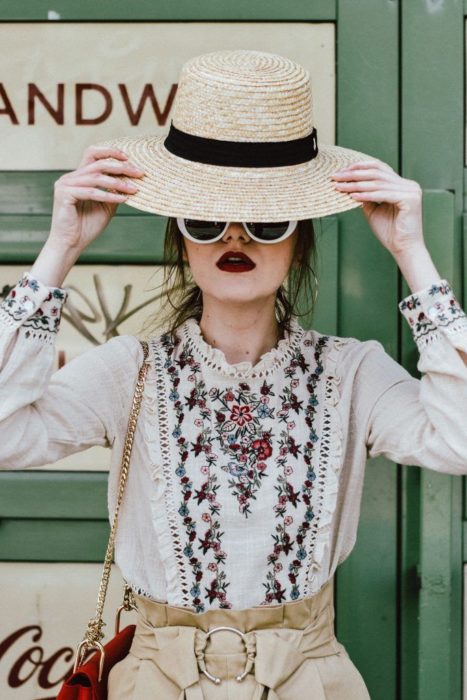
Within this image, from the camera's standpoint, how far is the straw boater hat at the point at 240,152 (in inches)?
68.1

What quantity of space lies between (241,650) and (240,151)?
0.84 metres

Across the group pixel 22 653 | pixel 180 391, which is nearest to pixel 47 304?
pixel 180 391

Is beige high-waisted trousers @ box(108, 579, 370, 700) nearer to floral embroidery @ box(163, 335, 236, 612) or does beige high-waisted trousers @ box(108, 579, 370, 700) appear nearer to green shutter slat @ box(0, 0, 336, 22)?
floral embroidery @ box(163, 335, 236, 612)

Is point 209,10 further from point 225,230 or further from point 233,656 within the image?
point 233,656

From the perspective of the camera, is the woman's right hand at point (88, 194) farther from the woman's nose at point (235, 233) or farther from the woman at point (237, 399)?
the woman's nose at point (235, 233)

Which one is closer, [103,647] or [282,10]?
[103,647]

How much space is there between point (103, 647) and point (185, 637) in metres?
0.21

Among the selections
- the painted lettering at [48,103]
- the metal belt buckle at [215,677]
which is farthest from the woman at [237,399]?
the painted lettering at [48,103]

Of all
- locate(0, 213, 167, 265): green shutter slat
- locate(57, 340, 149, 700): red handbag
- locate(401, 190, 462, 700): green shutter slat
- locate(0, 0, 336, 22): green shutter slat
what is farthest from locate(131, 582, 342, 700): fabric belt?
locate(0, 0, 336, 22): green shutter slat

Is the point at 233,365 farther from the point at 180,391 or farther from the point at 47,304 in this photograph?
the point at 47,304

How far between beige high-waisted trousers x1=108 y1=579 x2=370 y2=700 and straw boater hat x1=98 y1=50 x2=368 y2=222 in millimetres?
684

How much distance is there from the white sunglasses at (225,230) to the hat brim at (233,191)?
0.15ft

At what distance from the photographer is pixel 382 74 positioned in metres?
2.51

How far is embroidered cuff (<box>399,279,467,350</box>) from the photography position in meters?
1.79
